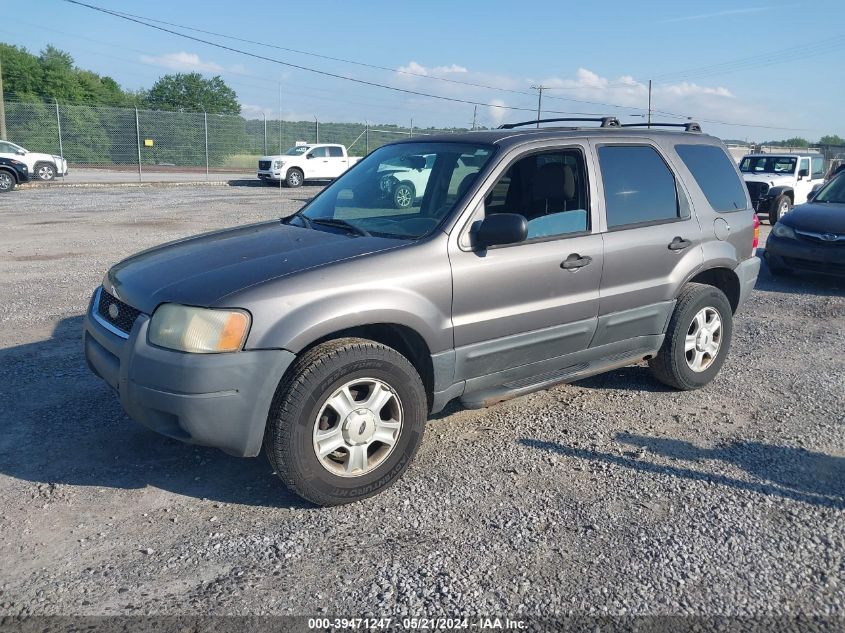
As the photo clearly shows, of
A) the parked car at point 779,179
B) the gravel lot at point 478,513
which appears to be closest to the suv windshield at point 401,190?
the gravel lot at point 478,513

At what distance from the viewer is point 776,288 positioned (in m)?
9.74

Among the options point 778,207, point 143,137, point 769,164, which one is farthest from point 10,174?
point 769,164

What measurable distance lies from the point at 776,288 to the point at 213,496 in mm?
8281

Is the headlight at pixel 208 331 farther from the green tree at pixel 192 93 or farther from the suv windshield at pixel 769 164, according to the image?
the green tree at pixel 192 93

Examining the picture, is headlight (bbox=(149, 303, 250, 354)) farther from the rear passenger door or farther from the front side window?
the rear passenger door

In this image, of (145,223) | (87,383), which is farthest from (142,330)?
(145,223)

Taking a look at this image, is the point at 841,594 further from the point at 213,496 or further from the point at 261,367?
the point at 213,496

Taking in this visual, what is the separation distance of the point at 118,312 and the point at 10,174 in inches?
853

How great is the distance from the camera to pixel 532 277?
4.36m

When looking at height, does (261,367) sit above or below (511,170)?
below

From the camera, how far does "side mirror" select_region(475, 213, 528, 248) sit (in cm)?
401

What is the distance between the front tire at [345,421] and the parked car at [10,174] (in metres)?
22.2

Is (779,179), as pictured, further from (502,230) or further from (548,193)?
(502,230)

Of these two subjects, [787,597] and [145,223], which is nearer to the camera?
[787,597]
